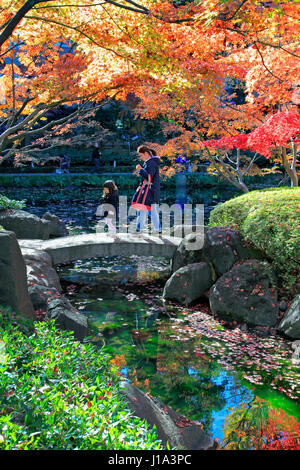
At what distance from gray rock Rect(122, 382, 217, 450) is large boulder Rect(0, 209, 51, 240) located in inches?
376

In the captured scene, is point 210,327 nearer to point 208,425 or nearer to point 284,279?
point 284,279

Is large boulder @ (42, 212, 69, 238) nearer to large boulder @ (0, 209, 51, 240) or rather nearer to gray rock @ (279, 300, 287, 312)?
large boulder @ (0, 209, 51, 240)

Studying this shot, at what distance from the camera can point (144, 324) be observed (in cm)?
748

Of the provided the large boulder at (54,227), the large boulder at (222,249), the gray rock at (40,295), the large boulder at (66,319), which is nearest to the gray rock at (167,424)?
the large boulder at (66,319)

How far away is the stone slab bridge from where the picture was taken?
9766 millimetres

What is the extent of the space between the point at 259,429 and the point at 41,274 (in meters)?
4.91

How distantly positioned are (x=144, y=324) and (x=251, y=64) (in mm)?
8682

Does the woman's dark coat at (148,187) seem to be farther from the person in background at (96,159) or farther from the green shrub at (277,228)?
the person in background at (96,159)

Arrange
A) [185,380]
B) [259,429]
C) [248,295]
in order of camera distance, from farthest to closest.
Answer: [248,295], [185,380], [259,429]

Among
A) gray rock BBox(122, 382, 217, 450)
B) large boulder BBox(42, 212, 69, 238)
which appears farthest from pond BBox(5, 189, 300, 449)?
large boulder BBox(42, 212, 69, 238)

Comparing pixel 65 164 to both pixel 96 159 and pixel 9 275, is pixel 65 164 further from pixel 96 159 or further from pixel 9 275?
pixel 9 275

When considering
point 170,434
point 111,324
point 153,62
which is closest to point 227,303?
point 111,324

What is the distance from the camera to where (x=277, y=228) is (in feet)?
25.0

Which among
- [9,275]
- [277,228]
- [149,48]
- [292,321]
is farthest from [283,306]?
[149,48]
